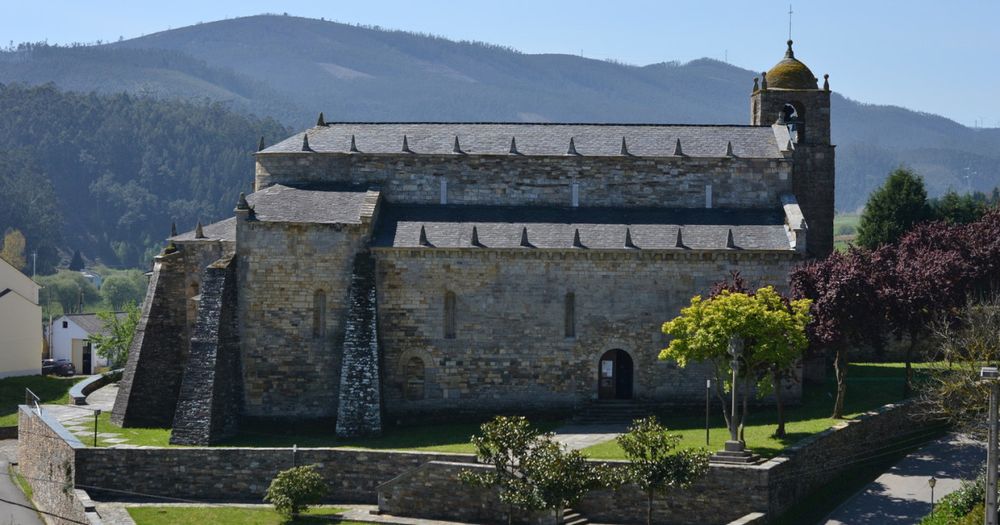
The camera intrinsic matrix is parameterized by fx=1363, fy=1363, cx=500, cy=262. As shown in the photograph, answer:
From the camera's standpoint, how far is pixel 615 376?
166 feet

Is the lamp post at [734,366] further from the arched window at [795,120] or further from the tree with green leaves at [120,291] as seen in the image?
the tree with green leaves at [120,291]

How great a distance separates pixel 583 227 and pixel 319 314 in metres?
10.4

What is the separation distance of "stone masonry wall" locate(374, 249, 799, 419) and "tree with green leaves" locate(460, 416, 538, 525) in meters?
9.34

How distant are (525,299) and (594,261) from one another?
114 inches

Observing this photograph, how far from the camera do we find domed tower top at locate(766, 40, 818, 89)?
192 feet

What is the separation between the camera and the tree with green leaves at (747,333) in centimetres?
4216

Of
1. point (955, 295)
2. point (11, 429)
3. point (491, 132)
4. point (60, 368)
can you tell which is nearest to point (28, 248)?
point (60, 368)

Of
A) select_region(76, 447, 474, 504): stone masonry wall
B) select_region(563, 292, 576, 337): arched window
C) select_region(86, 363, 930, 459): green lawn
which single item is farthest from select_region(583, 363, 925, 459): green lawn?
select_region(76, 447, 474, 504): stone masonry wall

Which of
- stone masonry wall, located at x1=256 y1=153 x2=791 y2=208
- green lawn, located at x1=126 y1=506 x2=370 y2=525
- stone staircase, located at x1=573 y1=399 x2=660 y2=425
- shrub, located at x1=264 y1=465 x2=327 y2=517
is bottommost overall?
green lawn, located at x1=126 y1=506 x2=370 y2=525

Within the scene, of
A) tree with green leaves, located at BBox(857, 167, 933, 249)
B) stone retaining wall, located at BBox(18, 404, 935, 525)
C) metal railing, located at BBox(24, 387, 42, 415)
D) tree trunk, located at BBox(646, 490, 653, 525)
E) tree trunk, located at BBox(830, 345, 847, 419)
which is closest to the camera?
tree trunk, located at BBox(646, 490, 653, 525)

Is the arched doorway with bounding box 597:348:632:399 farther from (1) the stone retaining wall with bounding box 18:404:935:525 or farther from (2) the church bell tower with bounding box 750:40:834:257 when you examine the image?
(2) the church bell tower with bounding box 750:40:834:257

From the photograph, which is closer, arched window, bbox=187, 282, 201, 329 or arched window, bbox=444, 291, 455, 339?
arched window, bbox=444, 291, 455, 339

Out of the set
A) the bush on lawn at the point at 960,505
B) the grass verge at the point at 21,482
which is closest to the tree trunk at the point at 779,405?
the bush on lawn at the point at 960,505

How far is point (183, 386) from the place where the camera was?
48.1 m
